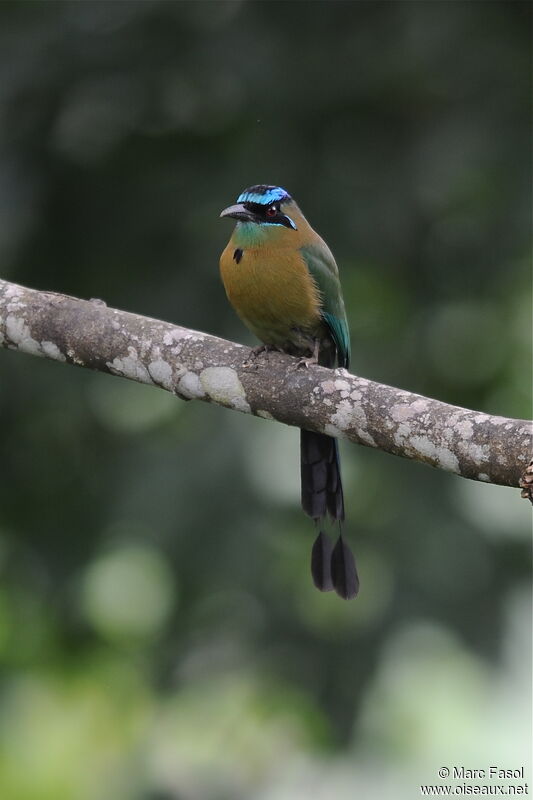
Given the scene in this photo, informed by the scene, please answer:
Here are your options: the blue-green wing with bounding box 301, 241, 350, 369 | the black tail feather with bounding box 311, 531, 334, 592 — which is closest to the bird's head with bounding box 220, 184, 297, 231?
the blue-green wing with bounding box 301, 241, 350, 369

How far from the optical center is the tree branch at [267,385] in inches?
100

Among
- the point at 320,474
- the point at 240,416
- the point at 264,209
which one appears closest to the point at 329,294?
the point at 264,209

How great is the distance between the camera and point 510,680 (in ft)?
14.9

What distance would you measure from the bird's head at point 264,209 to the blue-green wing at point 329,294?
4.4 inches

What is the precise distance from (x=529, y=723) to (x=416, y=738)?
56 cm

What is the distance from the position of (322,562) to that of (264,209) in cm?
108

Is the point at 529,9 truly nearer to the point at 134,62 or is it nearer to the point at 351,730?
the point at 134,62

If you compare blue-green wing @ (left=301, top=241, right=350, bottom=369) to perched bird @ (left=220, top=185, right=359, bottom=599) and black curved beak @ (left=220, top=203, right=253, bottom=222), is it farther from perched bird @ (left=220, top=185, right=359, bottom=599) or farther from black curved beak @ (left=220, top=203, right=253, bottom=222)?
black curved beak @ (left=220, top=203, right=253, bottom=222)

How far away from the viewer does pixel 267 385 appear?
293 cm

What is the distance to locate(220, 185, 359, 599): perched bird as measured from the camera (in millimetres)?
3455

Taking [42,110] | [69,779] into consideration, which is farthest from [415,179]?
[69,779]

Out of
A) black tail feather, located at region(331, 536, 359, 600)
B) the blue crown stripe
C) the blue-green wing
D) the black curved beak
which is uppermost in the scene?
the blue crown stripe

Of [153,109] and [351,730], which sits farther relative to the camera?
[153,109]

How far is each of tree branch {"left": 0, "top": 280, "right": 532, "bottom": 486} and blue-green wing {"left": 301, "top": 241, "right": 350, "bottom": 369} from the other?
586 mm
